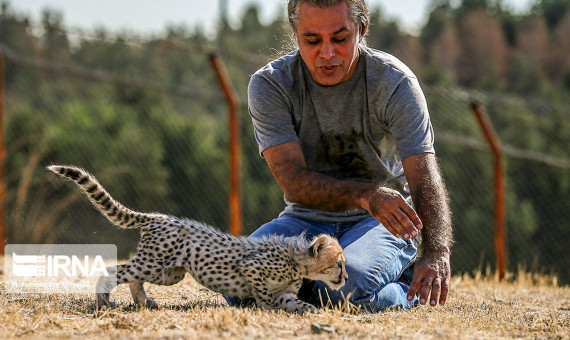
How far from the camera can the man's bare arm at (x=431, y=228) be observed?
3133 mm

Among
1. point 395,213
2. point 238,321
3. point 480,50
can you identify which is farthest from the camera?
point 480,50

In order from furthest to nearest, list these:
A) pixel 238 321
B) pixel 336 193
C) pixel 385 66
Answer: pixel 385 66, pixel 336 193, pixel 238 321

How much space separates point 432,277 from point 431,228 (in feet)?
0.88

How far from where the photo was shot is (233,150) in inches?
237

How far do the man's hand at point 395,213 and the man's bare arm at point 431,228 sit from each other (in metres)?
0.20

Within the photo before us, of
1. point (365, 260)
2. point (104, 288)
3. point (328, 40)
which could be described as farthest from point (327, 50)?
point (104, 288)

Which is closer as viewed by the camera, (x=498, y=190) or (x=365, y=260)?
(x=365, y=260)

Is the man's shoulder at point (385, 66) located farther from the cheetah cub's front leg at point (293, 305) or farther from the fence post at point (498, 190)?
the fence post at point (498, 190)


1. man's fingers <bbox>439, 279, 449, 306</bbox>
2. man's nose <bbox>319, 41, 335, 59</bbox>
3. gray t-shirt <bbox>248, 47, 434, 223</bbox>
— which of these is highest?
man's nose <bbox>319, 41, 335, 59</bbox>

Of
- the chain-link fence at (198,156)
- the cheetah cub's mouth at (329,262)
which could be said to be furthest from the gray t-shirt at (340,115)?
the chain-link fence at (198,156)

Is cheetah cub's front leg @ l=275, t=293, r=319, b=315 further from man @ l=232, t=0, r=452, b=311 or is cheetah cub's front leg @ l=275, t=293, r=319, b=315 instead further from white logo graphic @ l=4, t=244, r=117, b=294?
white logo graphic @ l=4, t=244, r=117, b=294

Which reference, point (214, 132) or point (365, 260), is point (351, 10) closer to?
point (365, 260)

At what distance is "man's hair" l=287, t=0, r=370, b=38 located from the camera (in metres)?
3.52

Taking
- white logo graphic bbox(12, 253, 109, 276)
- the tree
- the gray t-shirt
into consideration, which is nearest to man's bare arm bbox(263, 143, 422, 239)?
the gray t-shirt
